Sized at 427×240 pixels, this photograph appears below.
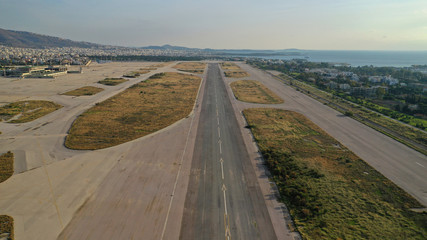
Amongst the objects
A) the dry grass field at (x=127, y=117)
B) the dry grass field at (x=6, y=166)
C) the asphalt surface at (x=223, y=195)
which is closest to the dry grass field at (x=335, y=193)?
the asphalt surface at (x=223, y=195)

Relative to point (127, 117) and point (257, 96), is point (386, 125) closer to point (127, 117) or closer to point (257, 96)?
point (257, 96)

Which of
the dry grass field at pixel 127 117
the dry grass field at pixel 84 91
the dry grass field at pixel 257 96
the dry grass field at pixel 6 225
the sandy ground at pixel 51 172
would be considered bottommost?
the dry grass field at pixel 6 225

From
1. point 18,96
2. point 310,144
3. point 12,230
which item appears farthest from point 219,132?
point 18,96

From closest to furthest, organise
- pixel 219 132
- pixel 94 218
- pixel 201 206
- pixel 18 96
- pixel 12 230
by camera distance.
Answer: pixel 12 230
pixel 94 218
pixel 201 206
pixel 219 132
pixel 18 96

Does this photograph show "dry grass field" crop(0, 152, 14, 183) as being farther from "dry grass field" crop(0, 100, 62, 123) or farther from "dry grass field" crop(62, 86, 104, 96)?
"dry grass field" crop(62, 86, 104, 96)

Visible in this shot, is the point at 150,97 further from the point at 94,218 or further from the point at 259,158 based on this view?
the point at 94,218

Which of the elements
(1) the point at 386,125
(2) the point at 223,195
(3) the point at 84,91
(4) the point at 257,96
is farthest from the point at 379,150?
(3) the point at 84,91

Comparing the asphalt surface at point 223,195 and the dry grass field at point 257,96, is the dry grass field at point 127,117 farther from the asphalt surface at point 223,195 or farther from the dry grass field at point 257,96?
the dry grass field at point 257,96
